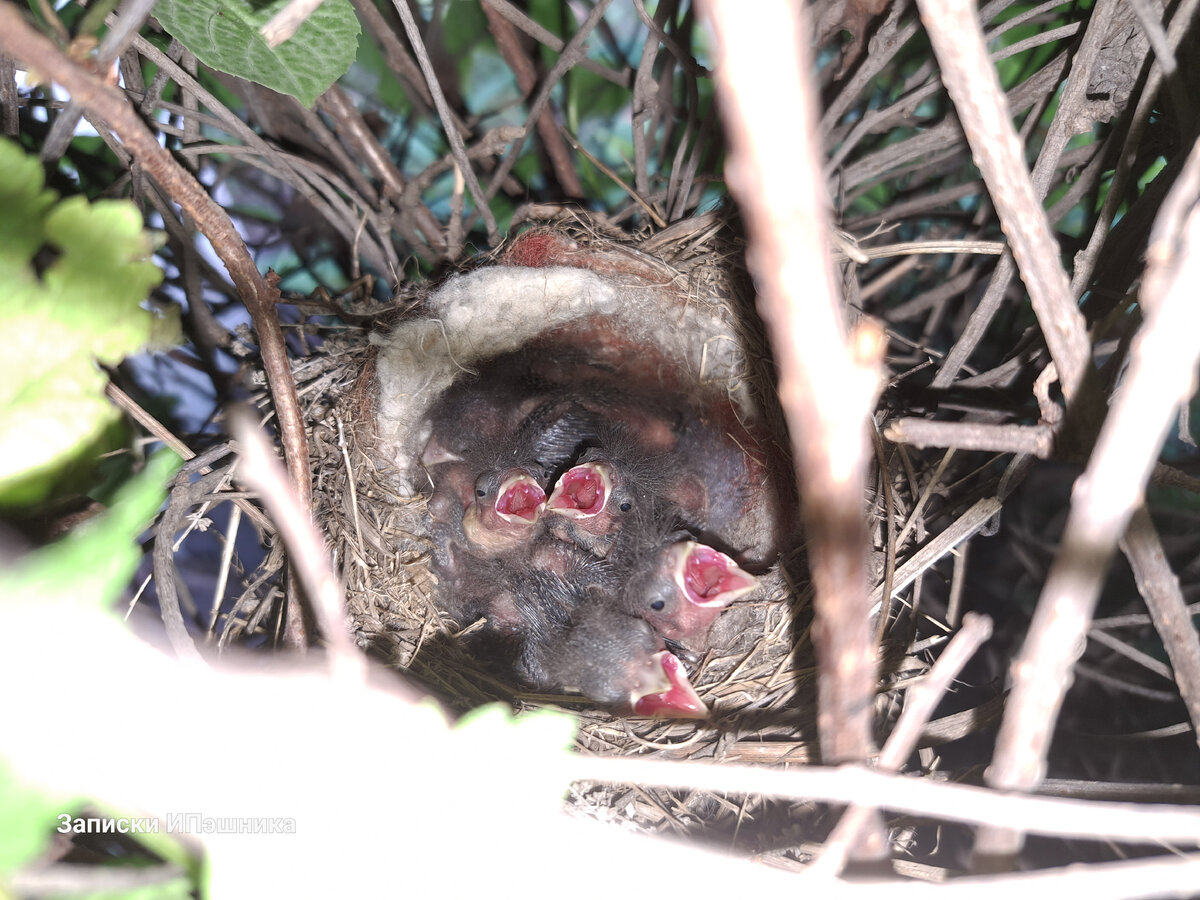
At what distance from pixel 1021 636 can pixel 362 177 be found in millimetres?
1604

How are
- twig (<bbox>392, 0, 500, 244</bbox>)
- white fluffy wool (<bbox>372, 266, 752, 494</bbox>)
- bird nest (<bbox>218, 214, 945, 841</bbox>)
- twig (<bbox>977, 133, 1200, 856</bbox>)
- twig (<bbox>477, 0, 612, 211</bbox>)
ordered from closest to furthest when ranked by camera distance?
twig (<bbox>977, 133, 1200, 856</bbox>) < twig (<bbox>392, 0, 500, 244</bbox>) < twig (<bbox>477, 0, 612, 211</bbox>) < bird nest (<bbox>218, 214, 945, 841</bbox>) < white fluffy wool (<bbox>372, 266, 752, 494</bbox>)

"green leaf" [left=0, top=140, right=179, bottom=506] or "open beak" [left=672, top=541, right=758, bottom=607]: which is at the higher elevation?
"green leaf" [left=0, top=140, right=179, bottom=506]

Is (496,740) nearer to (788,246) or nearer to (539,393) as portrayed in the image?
(788,246)

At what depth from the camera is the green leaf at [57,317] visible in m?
0.59

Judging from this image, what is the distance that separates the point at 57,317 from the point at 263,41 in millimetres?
456

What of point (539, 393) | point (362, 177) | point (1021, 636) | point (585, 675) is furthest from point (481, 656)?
point (1021, 636)

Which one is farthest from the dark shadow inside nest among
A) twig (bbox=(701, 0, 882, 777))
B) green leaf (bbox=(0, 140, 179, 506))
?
twig (bbox=(701, 0, 882, 777))

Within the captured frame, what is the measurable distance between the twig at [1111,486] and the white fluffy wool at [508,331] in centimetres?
100

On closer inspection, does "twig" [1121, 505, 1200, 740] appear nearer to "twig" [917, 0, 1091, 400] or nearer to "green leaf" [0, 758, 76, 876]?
"twig" [917, 0, 1091, 400]

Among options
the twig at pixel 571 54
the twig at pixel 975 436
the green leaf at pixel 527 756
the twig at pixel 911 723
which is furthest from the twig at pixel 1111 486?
the twig at pixel 571 54

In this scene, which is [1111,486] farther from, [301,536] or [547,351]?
[547,351]

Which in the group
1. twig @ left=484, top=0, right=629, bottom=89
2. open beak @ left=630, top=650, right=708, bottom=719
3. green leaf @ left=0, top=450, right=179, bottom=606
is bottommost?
open beak @ left=630, top=650, right=708, bottom=719

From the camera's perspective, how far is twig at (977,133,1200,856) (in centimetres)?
43

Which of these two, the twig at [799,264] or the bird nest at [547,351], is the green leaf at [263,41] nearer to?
the bird nest at [547,351]
